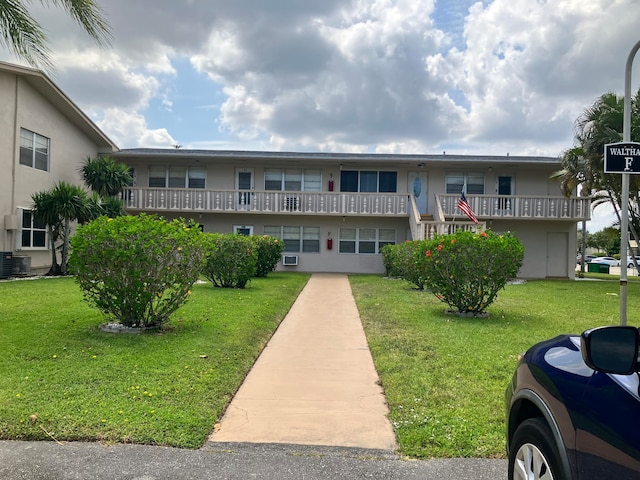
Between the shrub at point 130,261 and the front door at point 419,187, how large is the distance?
17426mm

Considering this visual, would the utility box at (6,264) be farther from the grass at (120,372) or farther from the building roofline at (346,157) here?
the building roofline at (346,157)

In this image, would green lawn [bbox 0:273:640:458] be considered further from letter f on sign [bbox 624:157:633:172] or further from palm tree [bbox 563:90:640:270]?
palm tree [bbox 563:90:640:270]

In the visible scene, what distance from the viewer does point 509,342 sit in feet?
24.3

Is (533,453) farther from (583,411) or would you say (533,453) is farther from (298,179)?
(298,179)

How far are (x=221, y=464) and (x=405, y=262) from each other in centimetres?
1166

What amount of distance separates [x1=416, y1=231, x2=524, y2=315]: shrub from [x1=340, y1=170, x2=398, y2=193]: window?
46.4 ft

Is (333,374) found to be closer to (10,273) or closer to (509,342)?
Answer: (509,342)

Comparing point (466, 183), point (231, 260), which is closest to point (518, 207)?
point (466, 183)

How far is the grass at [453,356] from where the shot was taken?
409 centimetres

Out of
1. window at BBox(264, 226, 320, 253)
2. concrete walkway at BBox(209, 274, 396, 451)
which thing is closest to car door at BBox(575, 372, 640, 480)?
concrete walkway at BBox(209, 274, 396, 451)

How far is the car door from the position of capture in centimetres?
192

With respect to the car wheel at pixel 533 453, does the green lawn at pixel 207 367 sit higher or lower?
lower

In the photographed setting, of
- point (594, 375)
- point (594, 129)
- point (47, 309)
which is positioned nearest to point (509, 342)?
point (594, 375)

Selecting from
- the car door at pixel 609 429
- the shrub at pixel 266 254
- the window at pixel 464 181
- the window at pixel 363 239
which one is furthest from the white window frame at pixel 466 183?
the car door at pixel 609 429
